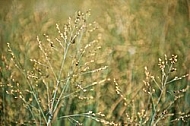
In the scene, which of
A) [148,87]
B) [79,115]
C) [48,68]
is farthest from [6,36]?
[148,87]

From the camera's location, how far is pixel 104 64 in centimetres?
102

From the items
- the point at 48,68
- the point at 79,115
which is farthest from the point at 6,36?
the point at 79,115

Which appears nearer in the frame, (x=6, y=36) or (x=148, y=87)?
(x=148, y=87)

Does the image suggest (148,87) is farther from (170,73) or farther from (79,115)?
(79,115)

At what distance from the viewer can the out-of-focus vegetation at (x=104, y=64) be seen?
99 centimetres

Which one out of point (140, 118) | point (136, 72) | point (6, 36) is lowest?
point (140, 118)

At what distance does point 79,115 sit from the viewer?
1040mm

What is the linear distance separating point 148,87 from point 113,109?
3.7 inches

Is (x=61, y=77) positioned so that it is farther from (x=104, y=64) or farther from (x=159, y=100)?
(x=159, y=100)

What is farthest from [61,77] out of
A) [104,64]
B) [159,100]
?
[159,100]

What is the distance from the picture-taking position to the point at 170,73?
38.6 inches

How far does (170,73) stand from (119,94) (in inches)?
4.8

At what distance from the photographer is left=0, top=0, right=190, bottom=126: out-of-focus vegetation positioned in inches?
39.0

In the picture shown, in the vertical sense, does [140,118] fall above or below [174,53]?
below
